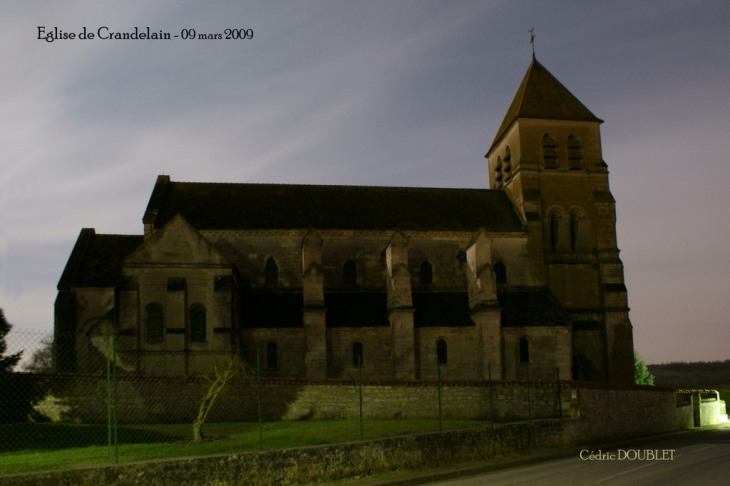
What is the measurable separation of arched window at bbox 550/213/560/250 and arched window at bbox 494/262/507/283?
3613mm

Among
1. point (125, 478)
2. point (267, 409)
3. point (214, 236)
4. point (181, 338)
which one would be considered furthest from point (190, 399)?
point (214, 236)

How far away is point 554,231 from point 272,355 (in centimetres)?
1895

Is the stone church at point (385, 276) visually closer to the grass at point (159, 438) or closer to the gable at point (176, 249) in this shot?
the gable at point (176, 249)

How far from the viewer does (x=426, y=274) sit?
4122 cm

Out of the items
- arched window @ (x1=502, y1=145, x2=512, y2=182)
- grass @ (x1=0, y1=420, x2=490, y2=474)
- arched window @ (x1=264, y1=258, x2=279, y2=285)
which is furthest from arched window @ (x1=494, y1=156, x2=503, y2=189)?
grass @ (x1=0, y1=420, x2=490, y2=474)

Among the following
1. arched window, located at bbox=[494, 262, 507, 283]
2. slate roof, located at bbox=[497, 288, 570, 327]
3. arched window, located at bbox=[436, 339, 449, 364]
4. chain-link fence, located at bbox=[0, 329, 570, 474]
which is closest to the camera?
chain-link fence, located at bbox=[0, 329, 570, 474]

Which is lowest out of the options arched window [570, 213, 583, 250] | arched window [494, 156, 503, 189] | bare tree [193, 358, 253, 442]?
bare tree [193, 358, 253, 442]

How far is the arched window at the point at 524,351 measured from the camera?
3741cm

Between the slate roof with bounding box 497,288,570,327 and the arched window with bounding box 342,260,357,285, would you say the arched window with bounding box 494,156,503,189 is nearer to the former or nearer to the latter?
the slate roof with bounding box 497,288,570,327

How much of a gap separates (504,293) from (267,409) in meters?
19.1

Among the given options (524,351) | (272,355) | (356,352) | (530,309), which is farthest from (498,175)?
(272,355)

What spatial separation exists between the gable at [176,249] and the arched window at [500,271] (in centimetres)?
1615

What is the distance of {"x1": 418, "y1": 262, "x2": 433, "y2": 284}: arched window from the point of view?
4103cm

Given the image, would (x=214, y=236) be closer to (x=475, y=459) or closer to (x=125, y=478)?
(x=475, y=459)
